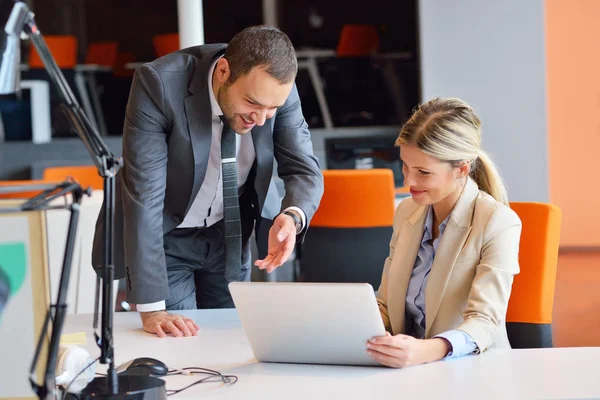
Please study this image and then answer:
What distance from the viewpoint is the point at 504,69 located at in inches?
294

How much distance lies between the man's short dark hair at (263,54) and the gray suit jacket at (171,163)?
19 cm

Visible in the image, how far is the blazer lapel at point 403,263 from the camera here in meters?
2.21

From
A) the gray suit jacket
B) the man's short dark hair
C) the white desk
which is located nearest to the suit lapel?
the gray suit jacket

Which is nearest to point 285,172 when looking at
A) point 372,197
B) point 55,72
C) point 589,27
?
point 55,72

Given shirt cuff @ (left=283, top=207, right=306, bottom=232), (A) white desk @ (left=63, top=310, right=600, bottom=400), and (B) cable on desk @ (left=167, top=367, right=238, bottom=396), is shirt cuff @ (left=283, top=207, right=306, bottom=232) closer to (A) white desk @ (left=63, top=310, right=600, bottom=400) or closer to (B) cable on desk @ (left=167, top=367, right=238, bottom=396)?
(A) white desk @ (left=63, top=310, right=600, bottom=400)

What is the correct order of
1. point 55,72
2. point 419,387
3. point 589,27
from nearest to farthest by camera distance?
point 55,72 → point 419,387 → point 589,27

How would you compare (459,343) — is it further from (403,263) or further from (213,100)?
(213,100)

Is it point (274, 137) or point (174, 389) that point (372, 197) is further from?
point (174, 389)

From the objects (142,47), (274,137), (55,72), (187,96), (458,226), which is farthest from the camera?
(142,47)

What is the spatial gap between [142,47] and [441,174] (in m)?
8.13

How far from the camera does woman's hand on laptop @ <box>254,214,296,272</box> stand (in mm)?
2102

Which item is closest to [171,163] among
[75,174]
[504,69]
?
[75,174]

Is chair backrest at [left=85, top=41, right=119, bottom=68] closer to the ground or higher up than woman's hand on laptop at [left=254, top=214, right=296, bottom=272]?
higher up

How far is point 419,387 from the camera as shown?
1617 millimetres
